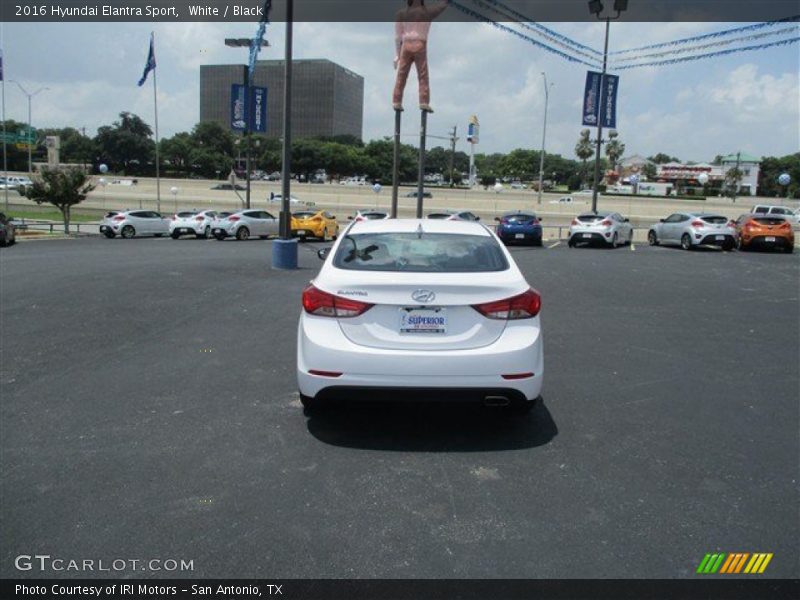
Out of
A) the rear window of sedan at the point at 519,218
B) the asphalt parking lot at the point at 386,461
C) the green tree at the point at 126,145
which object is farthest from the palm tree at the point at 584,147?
the asphalt parking lot at the point at 386,461

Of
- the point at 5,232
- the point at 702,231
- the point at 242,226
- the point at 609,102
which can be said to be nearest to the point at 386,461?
the point at 702,231

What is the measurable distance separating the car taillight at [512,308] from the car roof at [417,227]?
1069 millimetres

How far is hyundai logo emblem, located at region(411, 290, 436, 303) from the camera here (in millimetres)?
4832

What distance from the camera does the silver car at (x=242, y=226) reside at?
32.2 metres

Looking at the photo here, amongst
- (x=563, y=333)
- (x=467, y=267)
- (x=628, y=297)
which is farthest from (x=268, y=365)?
(x=628, y=297)

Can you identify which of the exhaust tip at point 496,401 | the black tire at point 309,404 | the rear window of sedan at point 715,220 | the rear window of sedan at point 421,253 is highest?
the rear window of sedan at point 421,253

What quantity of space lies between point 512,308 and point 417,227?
1.40 meters

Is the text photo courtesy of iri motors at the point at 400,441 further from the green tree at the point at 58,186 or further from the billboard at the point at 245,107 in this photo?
the green tree at the point at 58,186

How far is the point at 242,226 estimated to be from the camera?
1267 inches

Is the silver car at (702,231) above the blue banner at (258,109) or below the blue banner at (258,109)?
below

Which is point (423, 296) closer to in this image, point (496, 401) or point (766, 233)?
point (496, 401)

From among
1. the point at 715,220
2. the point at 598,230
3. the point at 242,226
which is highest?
the point at 715,220
